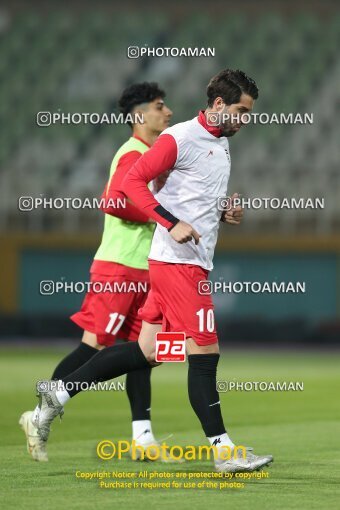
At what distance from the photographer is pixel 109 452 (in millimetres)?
8227

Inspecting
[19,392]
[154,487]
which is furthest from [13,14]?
[154,487]

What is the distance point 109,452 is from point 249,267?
22.0m

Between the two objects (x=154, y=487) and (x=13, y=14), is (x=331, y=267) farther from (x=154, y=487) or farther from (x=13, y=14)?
(x=154, y=487)

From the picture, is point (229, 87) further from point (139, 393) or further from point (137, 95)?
point (139, 393)

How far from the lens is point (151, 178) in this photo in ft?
22.1

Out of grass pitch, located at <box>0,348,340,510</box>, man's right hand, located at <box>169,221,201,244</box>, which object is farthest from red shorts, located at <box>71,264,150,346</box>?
man's right hand, located at <box>169,221,201,244</box>

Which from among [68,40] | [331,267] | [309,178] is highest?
[68,40]

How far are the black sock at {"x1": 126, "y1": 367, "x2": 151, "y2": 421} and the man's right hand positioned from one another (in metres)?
1.77

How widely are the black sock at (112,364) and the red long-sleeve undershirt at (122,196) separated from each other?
3.71 feet

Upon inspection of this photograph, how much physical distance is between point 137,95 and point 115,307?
150 centimetres

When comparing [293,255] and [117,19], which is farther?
[117,19]

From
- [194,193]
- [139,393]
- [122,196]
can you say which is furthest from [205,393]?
[122,196]

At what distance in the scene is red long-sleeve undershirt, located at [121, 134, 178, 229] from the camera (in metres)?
6.64
